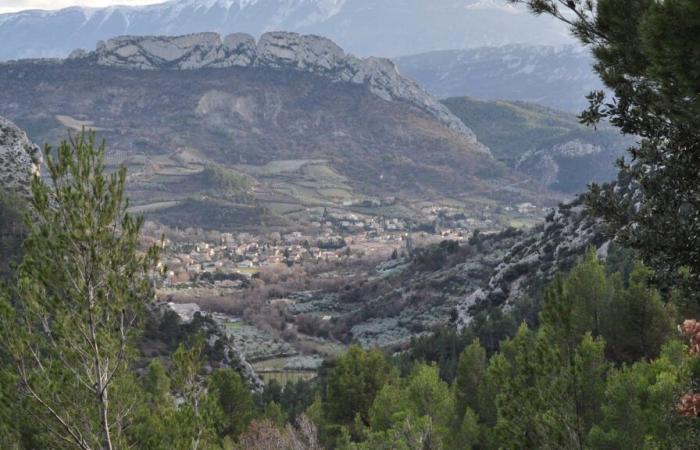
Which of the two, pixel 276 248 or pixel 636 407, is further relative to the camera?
pixel 276 248

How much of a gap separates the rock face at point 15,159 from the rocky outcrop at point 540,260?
50939mm

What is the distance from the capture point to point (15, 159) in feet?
253

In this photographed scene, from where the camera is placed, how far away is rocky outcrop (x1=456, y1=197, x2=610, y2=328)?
65.2m

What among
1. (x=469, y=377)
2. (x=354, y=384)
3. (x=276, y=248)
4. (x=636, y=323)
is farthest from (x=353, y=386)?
(x=276, y=248)

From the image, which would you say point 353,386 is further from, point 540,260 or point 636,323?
point 540,260

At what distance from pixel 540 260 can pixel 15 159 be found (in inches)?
2371

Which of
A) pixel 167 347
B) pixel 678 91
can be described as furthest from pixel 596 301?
pixel 167 347

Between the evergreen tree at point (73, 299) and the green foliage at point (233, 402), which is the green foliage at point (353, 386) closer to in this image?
the green foliage at point (233, 402)

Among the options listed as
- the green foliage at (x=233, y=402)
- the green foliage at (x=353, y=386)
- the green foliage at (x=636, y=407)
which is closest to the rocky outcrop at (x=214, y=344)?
the green foliage at (x=233, y=402)

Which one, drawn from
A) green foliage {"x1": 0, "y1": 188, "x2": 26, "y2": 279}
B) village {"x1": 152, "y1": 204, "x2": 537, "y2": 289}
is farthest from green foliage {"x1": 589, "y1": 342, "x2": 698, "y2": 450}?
village {"x1": 152, "y1": 204, "x2": 537, "y2": 289}

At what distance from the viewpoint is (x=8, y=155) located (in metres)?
77.1

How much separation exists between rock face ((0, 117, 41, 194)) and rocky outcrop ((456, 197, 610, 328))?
50939 mm

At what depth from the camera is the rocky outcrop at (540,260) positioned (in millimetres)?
65250

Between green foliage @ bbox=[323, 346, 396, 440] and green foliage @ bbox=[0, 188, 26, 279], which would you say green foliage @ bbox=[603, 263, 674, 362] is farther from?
green foliage @ bbox=[0, 188, 26, 279]
